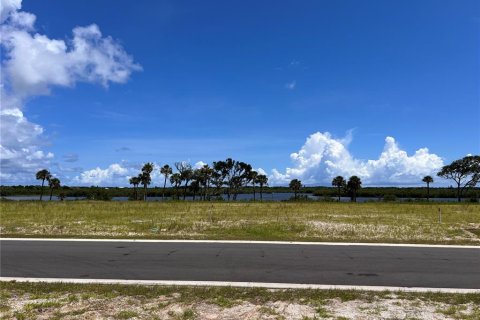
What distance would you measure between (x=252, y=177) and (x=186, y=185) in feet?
55.0

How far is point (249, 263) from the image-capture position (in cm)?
1155

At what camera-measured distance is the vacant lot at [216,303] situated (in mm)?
6715

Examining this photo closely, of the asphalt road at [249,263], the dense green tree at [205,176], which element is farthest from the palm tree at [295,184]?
the asphalt road at [249,263]

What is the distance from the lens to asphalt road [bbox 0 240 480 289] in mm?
9742

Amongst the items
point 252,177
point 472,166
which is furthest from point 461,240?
point 252,177

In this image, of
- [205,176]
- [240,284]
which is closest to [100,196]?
[205,176]

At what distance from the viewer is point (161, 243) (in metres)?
15.8

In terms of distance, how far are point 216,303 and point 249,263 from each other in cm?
426

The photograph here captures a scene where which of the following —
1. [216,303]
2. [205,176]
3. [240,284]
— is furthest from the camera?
[205,176]

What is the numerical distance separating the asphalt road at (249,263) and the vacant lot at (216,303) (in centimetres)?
131

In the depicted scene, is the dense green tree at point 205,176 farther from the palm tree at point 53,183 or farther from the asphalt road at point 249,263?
the asphalt road at point 249,263

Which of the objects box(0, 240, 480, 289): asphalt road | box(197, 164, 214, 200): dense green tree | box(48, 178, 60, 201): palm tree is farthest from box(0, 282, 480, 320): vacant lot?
box(48, 178, 60, 201): palm tree

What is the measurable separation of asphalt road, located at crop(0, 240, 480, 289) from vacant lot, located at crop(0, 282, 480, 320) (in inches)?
51.5

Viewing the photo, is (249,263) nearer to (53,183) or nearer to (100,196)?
(100,196)
